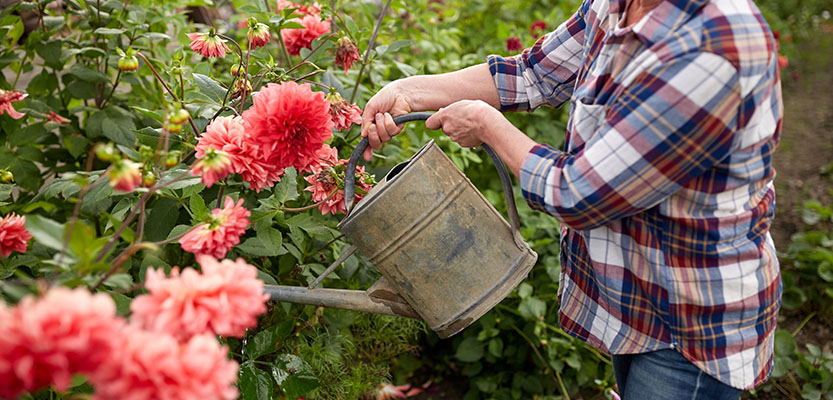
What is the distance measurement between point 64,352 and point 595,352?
1.97 m

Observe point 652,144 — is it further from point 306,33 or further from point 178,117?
point 306,33

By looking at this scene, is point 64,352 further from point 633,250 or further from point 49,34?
point 49,34

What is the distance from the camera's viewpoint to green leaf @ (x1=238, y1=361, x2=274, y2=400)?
4.42ft

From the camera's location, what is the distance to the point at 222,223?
941mm

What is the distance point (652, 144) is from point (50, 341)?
0.83 meters

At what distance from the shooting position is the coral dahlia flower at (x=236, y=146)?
41.8 inches

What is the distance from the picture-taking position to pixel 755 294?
1.16 meters

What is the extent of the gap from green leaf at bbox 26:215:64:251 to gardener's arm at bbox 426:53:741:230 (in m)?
0.71

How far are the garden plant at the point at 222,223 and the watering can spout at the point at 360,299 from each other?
0.16m

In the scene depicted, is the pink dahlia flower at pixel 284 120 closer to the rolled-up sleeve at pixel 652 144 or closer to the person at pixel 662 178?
the person at pixel 662 178

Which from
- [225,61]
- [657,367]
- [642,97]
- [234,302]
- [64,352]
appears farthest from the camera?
[225,61]

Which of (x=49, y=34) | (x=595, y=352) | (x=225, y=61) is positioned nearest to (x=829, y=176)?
(x=595, y=352)

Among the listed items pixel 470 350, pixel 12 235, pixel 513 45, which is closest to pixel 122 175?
pixel 12 235

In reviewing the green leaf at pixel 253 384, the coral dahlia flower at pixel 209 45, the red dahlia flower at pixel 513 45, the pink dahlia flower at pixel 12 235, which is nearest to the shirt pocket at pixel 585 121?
the coral dahlia flower at pixel 209 45
